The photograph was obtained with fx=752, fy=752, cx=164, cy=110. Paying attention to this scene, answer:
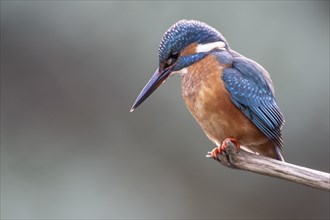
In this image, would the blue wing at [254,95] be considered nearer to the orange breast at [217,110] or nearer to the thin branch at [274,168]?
the orange breast at [217,110]

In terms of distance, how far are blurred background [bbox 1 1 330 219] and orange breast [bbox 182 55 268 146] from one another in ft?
5.70

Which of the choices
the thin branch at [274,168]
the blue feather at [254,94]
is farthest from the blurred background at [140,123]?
the thin branch at [274,168]

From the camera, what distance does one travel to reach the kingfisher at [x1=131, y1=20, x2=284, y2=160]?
3211 mm

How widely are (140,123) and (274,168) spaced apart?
2.35 metres

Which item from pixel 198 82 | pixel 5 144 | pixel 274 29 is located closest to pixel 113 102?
pixel 5 144

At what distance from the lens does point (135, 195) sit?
16.8 ft

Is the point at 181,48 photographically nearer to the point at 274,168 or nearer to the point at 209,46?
the point at 209,46

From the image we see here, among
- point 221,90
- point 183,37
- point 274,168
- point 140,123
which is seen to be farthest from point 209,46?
point 140,123

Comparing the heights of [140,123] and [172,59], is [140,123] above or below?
below

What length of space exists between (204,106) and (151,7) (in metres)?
2.17

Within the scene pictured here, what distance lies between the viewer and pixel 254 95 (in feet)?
10.8

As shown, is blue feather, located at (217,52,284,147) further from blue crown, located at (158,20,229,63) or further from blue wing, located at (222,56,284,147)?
blue crown, located at (158,20,229,63)

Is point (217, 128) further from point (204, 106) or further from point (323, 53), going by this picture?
point (323, 53)

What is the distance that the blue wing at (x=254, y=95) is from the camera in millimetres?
3240
